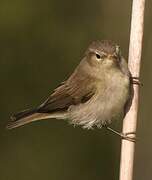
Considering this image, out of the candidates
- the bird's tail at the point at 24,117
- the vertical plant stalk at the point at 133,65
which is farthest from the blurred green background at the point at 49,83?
the vertical plant stalk at the point at 133,65

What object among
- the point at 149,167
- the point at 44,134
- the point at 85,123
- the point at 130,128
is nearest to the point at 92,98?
the point at 85,123

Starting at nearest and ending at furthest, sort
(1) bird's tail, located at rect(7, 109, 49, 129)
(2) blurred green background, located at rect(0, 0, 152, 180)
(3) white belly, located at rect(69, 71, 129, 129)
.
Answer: (3) white belly, located at rect(69, 71, 129, 129) < (1) bird's tail, located at rect(7, 109, 49, 129) < (2) blurred green background, located at rect(0, 0, 152, 180)

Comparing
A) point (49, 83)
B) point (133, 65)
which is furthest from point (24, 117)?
point (49, 83)

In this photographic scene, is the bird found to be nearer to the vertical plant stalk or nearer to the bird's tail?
the bird's tail

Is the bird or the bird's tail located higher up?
the bird

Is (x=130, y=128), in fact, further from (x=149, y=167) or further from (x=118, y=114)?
(x=149, y=167)

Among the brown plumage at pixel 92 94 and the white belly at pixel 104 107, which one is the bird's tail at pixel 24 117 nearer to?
the brown plumage at pixel 92 94

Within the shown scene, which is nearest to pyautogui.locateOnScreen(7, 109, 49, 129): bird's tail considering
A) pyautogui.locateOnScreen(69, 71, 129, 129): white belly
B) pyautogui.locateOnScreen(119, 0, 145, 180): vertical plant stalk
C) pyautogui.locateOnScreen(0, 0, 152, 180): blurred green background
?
pyautogui.locateOnScreen(69, 71, 129, 129): white belly
